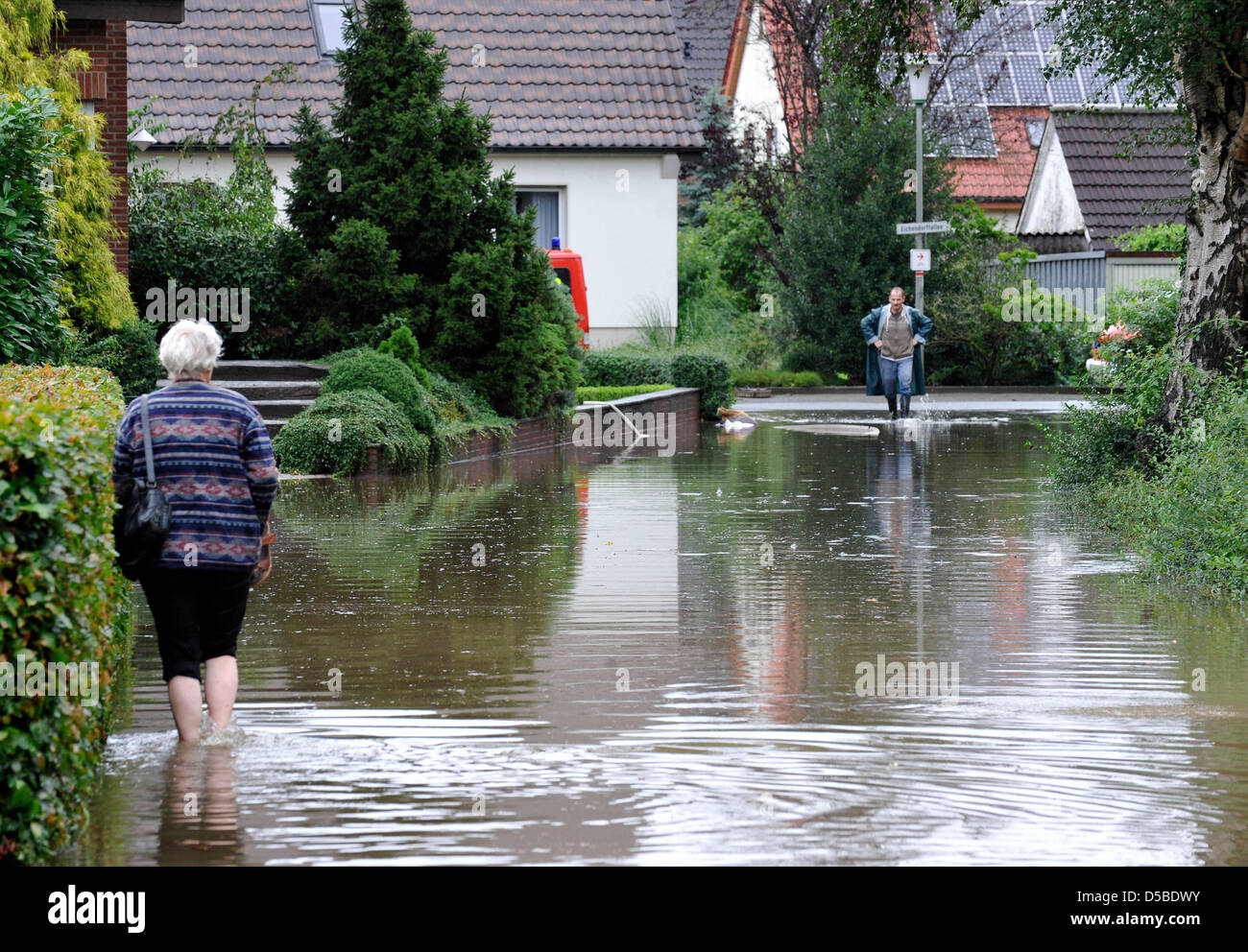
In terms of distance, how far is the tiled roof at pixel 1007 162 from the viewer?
4628cm

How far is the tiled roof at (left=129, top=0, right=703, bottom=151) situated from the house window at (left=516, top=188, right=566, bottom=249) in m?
1.15

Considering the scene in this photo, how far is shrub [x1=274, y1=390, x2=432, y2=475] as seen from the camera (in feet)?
54.0

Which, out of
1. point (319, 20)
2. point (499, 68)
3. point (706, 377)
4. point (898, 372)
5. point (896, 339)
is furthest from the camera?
point (499, 68)

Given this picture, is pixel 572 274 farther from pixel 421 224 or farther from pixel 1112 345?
pixel 1112 345

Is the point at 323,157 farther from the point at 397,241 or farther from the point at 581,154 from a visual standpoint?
the point at 581,154

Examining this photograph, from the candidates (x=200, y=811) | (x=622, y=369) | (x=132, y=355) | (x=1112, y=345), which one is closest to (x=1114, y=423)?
(x=1112, y=345)

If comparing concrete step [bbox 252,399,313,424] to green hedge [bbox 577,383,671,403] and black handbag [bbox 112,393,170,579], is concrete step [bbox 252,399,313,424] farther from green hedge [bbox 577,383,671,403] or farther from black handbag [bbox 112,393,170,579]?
black handbag [bbox 112,393,170,579]

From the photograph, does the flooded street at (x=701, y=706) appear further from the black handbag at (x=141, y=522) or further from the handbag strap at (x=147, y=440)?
the handbag strap at (x=147, y=440)

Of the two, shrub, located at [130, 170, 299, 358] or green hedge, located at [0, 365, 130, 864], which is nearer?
green hedge, located at [0, 365, 130, 864]

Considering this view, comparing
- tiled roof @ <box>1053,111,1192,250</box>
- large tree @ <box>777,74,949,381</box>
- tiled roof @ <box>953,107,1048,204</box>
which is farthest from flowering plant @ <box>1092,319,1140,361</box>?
tiled roof @ <box>953,107,1048,204</box>

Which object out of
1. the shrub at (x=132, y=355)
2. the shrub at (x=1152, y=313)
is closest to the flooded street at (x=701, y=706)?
the shrub at (x=1152, y=313)

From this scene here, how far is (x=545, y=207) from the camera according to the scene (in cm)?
3256

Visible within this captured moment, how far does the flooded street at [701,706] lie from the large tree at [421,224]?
6977mm

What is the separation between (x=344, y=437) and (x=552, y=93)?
1743 cm
